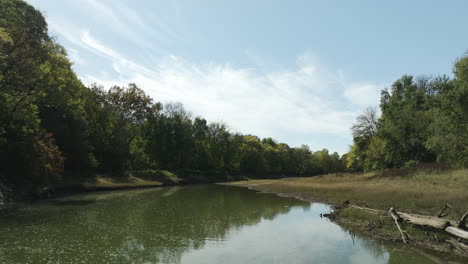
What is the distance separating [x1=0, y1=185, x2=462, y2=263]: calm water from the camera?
13.5m

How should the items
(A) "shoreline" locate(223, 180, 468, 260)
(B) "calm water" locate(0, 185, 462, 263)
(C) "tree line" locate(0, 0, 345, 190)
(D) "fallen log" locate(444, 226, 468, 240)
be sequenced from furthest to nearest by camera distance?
(C) "tree line" locate(0, 0, 345, 190) → (A) "shoreline" locate(223, 180, 468, 260) → (D) "fallen log" locate(444, 226, 468, 240) → (B) "calm water" locate(0, 185, 462, 263)

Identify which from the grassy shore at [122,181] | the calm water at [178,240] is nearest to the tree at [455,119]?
the calm water at [178,240]

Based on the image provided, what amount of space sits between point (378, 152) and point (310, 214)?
44417 millimetres

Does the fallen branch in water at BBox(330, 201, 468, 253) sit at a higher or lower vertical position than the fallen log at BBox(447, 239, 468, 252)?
higher

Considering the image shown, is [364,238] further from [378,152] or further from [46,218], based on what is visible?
[378,152]

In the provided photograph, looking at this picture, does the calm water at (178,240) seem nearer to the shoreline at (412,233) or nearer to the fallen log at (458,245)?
the shoreline at (412,233)

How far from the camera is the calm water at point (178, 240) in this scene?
13.5 metres

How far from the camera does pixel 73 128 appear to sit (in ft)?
153

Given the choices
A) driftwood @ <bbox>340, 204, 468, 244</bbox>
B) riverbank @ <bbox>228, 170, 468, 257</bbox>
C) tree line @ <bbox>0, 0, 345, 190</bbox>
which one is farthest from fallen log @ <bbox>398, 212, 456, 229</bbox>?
tree line @ <bbox>0, 0, 345, 190</bbox>

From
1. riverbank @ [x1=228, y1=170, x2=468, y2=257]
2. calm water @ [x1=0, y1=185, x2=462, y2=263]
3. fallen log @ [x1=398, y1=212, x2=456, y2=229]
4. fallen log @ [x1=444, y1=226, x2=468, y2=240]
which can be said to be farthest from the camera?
riverbank @ [x1=228, y1=170, x2=468, y2=257]

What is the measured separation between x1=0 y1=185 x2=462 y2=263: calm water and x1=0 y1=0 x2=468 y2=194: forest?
1217 centimetres

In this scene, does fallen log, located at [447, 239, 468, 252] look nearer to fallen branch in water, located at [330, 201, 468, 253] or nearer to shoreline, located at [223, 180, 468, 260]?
fallen branch in water, located at [330, 201, 468, 253]

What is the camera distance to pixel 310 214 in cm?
2809

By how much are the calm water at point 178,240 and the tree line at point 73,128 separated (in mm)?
11857
